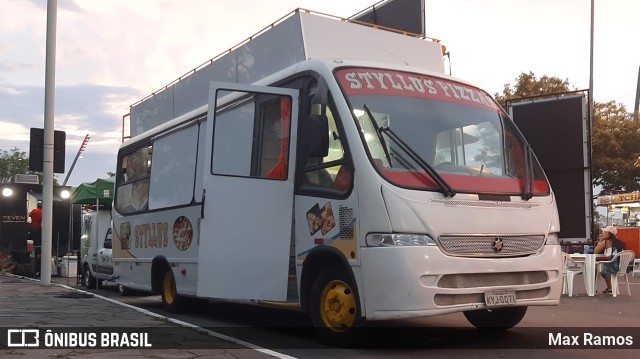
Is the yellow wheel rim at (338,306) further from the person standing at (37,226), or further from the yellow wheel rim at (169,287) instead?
the person standing at (37,226)

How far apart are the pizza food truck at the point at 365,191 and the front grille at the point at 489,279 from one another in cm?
1

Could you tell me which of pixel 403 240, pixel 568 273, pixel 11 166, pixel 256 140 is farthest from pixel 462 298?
pixel 11 166

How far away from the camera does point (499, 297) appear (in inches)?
244

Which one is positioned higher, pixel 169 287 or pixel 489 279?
pixel 489 279

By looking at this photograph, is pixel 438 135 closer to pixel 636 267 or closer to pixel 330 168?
Answer: pixel 330 168

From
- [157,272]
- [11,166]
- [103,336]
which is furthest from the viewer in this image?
[11,166]

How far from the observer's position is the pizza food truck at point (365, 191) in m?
5.97

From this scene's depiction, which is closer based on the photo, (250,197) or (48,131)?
(250,197)

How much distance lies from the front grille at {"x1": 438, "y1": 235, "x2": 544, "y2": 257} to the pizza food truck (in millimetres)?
15

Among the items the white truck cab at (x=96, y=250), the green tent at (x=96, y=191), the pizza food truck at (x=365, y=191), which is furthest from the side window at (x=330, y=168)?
the green tent at (x=96, y=191)

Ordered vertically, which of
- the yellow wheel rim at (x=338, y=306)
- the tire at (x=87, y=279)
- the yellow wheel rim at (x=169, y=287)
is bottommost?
the tire at (x=87, y=279)

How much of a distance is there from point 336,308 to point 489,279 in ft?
4.73

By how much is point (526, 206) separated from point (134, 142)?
782 cm

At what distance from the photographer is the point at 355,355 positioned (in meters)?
6.10
